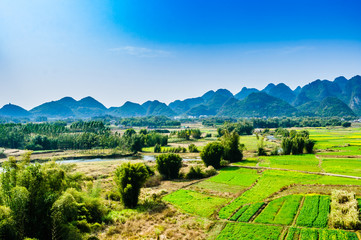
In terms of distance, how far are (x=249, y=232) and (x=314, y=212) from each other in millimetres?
9148

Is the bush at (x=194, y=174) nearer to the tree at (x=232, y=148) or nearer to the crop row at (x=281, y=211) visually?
the tree at (x=232, y=148)

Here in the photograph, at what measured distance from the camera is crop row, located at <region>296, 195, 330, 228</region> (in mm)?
23219

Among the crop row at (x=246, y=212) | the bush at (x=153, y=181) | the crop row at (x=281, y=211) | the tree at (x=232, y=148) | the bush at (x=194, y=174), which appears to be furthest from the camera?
the tree at (x=232, y=148)

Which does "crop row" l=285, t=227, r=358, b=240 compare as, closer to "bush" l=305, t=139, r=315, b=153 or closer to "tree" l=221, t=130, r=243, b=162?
"tree" l=221, t=130, r=243, b=162

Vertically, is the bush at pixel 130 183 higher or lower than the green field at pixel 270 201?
higher

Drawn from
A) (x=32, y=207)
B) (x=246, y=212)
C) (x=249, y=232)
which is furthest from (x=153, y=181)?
(x=32, y=207)

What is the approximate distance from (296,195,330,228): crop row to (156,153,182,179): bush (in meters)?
25.5

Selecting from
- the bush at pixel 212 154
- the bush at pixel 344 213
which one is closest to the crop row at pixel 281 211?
the bush at pixel 344 213

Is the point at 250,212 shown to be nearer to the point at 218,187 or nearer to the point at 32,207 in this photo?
the point at 218,187

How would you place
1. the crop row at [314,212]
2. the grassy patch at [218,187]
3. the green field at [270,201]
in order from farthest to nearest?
the grassy patch at [218,187]
the crop row at [314,212]
the green field at [270,201]

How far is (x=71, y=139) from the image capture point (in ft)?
328

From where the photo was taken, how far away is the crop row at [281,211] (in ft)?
80.7

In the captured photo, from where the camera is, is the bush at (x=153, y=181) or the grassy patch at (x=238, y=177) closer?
the grassy patch at (x=238, y=177)

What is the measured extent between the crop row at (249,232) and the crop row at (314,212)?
332cm
